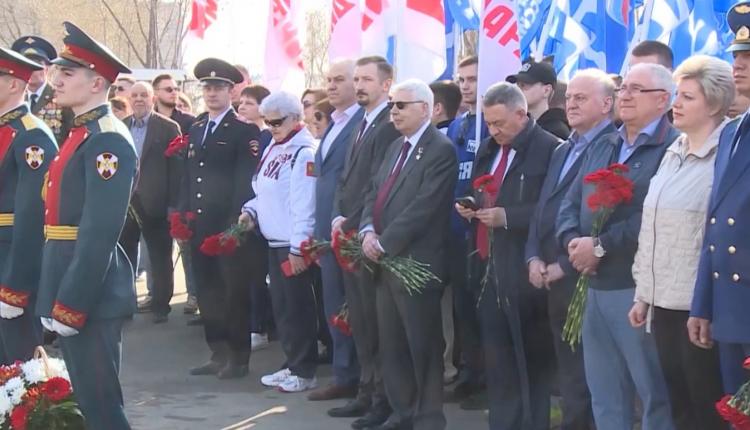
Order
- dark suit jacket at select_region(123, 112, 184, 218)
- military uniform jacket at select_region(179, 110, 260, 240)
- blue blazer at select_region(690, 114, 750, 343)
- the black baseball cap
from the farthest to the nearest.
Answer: dark suit jacket at select_region(123, 112, 184, 218) → military uniform jacket at select_region(179, 110, 260, 240) → the black baseball cap → blue blazer at select_region(690, 114, 750, 343)

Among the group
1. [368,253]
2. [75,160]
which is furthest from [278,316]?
[75,160]

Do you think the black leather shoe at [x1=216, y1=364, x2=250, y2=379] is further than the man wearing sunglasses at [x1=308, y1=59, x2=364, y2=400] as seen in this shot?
Yes

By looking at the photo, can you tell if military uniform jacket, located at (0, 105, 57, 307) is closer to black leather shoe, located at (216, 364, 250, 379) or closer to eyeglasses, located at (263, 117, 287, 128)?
eyeglasses, located at (263, 117, 287, 128)

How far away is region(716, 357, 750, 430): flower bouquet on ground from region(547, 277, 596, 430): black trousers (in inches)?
69.8

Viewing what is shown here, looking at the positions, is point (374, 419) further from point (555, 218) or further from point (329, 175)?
point (555, 218)

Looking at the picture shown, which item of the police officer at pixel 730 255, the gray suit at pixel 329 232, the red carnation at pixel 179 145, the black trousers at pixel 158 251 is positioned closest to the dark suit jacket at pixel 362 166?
the gray suit at pixel 329 232

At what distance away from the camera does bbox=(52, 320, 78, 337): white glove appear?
5.15 metres

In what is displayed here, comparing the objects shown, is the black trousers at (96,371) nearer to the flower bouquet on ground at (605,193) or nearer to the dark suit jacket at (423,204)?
the dark suit jacket at (423,204)

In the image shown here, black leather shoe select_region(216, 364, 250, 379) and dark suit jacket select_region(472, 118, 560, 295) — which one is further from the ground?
dark suit jacket select_region(472, 118, 560, 295)

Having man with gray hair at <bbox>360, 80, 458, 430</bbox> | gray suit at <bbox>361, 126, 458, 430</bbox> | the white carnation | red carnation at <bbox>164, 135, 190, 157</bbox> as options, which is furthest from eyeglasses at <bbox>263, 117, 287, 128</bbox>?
the white carnation

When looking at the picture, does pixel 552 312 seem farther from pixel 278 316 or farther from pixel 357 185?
pixel 278 316

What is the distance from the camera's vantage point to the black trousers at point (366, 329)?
22.4 feet

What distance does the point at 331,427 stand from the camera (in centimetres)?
700

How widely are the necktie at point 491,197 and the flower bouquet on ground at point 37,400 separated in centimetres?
237
